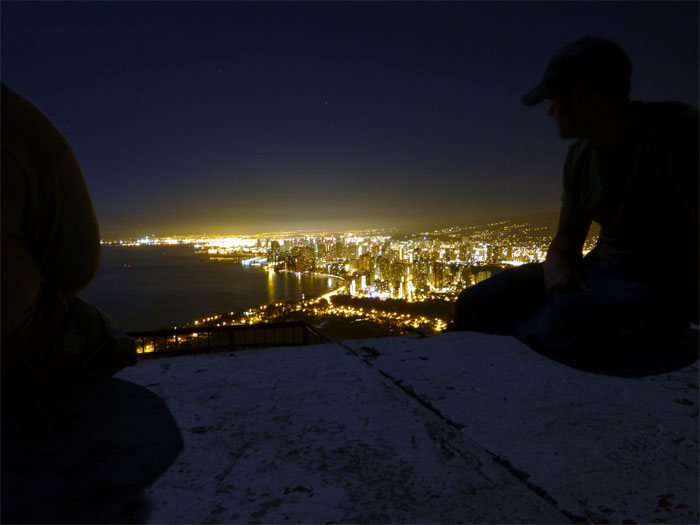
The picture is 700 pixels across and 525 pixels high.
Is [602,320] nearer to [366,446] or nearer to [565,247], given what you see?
[565,247]

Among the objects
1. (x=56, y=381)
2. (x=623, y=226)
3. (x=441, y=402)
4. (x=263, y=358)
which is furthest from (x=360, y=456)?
(x=623, y=226)

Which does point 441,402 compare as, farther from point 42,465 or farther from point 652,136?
point 652,136

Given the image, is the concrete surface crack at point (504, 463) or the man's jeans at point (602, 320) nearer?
the concrete surface crack at point (504, 463)

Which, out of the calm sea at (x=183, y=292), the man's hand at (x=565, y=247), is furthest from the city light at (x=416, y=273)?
the man's hand at (x=565, y=247)

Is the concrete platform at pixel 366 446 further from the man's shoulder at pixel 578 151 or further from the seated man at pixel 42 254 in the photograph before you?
the man's shoulder at pixel 578 151

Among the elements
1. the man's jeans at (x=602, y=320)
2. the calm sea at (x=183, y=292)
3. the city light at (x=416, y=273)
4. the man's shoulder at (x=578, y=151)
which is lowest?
the calm sea at (x=183, y=292)

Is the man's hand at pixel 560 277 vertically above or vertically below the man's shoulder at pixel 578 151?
below

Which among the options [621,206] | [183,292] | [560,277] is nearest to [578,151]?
[621,206]

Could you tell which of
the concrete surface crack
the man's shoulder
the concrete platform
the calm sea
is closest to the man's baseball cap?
the man's shoulder
